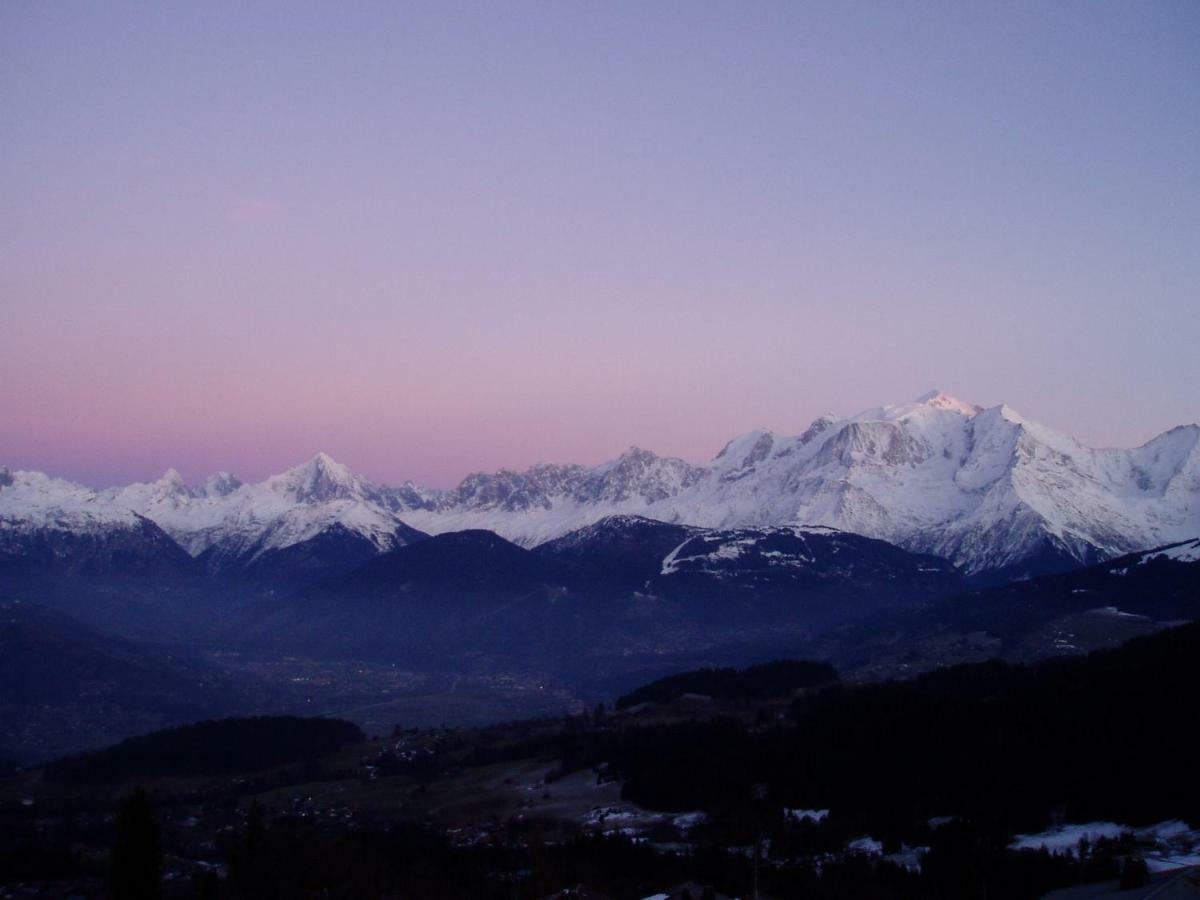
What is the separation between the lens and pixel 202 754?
7387 inches

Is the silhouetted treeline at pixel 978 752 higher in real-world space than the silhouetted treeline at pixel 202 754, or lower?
higher

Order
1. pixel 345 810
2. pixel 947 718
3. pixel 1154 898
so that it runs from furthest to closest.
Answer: pixel 345 810, pixel 947 718, pixel 1154 898

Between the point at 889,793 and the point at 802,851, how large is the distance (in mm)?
17455

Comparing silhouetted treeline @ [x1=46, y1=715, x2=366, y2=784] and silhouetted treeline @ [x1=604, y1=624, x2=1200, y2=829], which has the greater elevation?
silhouetted treeline @ [x1=604, y1=624, x2=1200, y2=829]

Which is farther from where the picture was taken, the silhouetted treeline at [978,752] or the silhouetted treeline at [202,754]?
the silhouetted treeline at [202,754]

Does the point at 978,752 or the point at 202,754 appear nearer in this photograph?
the point at 978,752

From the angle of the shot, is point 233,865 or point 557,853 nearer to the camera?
point 233,865

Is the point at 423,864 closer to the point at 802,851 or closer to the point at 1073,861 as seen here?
the point at 802,851

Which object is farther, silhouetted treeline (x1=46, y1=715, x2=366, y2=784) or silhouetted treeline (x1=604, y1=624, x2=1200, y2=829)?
silhouetted treeline (x1=46, y1=715, x2=366, y2=784)

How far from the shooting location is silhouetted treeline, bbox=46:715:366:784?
182500 millimetres

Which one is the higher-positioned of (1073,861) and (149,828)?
(149,828)

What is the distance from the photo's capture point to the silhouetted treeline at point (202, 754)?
7185 inches

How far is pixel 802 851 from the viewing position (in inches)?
4245

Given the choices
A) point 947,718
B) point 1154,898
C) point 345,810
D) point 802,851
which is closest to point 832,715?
point 947,718
